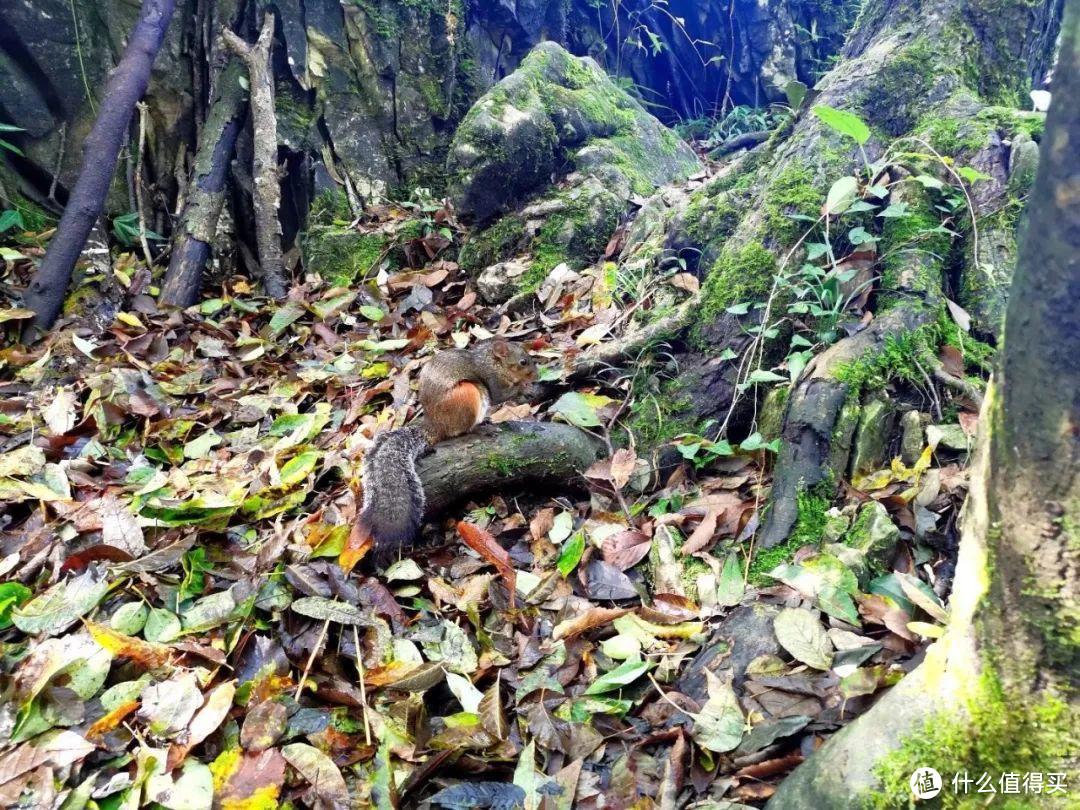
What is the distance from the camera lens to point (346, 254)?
6.05 meters

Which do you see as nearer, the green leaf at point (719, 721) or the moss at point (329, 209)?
the green leaf at point (719, 721)

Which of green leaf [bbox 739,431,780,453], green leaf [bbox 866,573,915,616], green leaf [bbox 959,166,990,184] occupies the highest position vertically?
green leaf [bbox 959,166,990,184]

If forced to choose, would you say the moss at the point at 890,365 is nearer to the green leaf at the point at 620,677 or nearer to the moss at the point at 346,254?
the green leaf at the point at 620,677

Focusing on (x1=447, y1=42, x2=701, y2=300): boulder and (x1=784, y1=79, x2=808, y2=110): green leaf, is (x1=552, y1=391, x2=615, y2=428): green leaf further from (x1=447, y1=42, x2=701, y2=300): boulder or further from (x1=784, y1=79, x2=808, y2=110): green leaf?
(x1=784, y1=79, x2=808, y2=110): green leaf

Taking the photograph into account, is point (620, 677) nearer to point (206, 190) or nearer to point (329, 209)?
point (329, 209)

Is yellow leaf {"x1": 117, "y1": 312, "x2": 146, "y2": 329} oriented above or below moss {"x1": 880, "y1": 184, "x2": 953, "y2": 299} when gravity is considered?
above

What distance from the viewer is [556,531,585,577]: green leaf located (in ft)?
9.48

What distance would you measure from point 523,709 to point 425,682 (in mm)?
356

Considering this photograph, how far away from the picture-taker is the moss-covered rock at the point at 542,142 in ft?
18.9

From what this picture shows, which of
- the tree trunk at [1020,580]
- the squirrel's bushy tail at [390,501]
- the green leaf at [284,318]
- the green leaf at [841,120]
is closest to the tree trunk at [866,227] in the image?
the green leaf at [841,120]

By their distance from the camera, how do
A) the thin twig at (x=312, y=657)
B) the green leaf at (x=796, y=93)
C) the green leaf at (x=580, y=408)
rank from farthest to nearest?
the green leaf at (x=796, y=93) < the green leaf at (x=580, y=408) < the thin twig at (x=312, y=657)

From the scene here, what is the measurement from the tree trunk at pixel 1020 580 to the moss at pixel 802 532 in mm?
935

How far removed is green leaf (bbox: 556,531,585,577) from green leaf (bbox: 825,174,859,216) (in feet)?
6.07

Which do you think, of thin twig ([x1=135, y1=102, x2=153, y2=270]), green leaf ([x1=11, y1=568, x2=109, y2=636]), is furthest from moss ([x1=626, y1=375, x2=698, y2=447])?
thin twig ([x1=135, y1=102, x2=153, y2=270])
